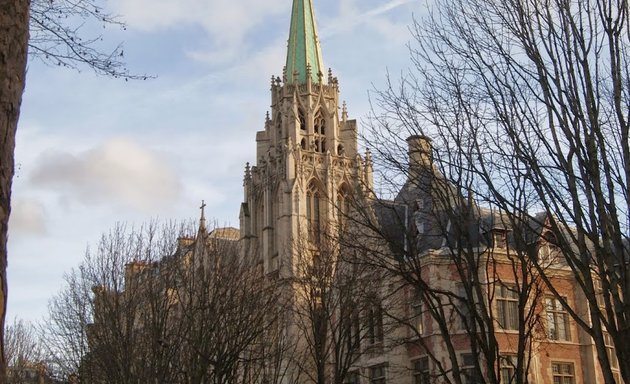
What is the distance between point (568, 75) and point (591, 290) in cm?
357

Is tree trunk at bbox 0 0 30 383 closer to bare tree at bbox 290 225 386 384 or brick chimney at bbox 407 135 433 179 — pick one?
brick chimney at bbox 407 135 433 179

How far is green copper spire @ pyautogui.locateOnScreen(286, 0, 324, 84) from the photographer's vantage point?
7769 centimetres

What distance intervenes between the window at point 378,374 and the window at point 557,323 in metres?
7.28

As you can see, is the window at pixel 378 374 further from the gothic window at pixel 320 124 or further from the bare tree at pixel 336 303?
the gothic window at pixel 320 124

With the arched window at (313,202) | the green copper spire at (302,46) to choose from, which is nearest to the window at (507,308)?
the arched window at (313,202)

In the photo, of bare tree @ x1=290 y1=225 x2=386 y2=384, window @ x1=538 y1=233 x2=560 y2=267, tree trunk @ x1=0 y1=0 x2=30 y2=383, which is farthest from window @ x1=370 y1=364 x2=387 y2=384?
tree trunk @ x1=0 y1=0 x2=30 y2=383

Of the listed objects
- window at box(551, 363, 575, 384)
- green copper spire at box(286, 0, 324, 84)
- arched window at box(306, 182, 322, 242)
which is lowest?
window at box(551, 363, 575, 384)

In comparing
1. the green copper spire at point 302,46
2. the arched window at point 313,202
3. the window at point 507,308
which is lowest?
the window at point 507,308

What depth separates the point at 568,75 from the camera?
575 inches

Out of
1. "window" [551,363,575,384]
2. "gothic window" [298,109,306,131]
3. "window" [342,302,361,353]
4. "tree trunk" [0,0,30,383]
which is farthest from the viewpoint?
"gothic window" [298,109,306,131]

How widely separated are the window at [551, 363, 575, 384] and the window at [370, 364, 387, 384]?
7.10 meters

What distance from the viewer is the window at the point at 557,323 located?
1459 inches

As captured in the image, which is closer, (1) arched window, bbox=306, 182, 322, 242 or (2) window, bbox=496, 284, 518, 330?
(2) window, bbox=496, 284, 518, 330

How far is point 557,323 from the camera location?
123 feet
